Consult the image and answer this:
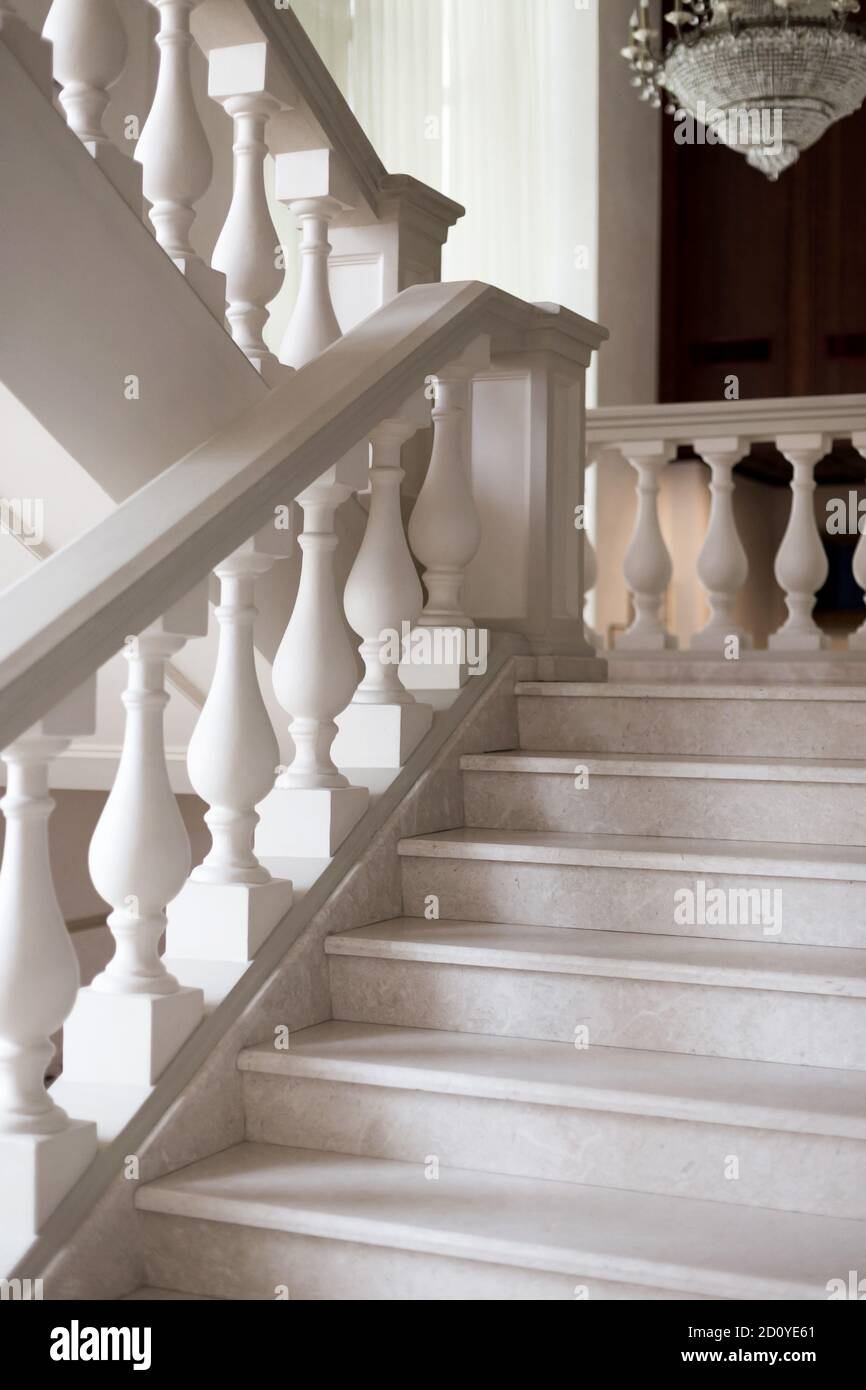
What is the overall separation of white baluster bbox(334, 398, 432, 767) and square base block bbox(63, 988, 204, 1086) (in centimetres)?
72

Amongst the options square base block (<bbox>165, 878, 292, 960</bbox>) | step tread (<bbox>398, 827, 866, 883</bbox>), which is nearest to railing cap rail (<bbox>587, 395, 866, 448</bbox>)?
step tread (<bbox>398, 827, 866, 883</bbox>)

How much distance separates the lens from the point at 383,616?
2.67 meters

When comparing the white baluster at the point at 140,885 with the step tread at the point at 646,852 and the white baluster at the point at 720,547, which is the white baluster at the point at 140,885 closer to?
the step tread at the point at 646,852

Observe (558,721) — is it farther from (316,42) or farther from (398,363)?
(316,42)

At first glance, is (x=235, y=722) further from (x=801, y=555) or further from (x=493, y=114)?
(x=493, y=114)

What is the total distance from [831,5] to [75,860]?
A: 10.9ft

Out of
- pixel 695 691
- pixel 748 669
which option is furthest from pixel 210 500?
pixel 748 669

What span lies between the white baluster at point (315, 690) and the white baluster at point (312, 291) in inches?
23.7

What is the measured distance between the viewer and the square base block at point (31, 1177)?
5.97 ft

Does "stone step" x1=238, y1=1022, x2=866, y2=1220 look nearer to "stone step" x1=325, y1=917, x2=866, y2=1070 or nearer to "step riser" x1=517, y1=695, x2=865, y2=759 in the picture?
"stone step" x1=325, y1=917, x2=866, y2=1070

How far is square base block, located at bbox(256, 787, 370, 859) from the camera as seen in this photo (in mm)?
2477

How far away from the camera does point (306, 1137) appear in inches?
85.7

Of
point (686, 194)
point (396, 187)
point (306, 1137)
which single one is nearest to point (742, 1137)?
point (306, 1137)

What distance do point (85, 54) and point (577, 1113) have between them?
1.70 m
